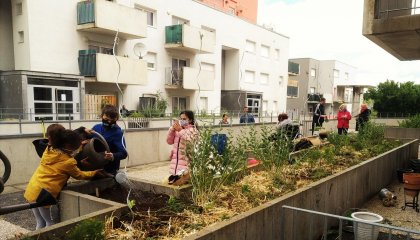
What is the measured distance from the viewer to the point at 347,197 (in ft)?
18.8

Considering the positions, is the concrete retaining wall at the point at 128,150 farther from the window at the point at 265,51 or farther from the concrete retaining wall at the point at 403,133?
the window at the point at 265,51

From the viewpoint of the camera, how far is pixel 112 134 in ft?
14.6

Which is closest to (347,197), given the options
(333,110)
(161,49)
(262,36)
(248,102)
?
(161,49)

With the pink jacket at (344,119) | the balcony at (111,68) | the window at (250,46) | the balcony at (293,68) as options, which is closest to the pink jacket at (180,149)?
the pink jacket at (344,119)

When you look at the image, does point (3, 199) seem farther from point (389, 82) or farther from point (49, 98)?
point (389, 82)

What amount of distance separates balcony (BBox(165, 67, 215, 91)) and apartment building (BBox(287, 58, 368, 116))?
23.0 metres

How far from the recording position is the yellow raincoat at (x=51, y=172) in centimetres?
348

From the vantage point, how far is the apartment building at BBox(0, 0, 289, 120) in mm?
15141

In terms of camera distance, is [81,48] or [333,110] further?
[333,110]

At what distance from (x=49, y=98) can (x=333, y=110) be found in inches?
1876

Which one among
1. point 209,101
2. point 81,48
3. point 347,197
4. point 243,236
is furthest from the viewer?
point 209,101

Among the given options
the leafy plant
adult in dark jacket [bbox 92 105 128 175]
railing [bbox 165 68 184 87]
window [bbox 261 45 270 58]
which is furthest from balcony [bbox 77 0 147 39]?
window [bbox 261 45 270 58]

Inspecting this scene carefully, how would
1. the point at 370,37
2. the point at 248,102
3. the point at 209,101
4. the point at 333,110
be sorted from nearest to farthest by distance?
the point at 370,37 < the point at 209,101 < the point at 248,102 < the point at 333,110

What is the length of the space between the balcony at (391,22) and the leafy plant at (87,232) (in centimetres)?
818
